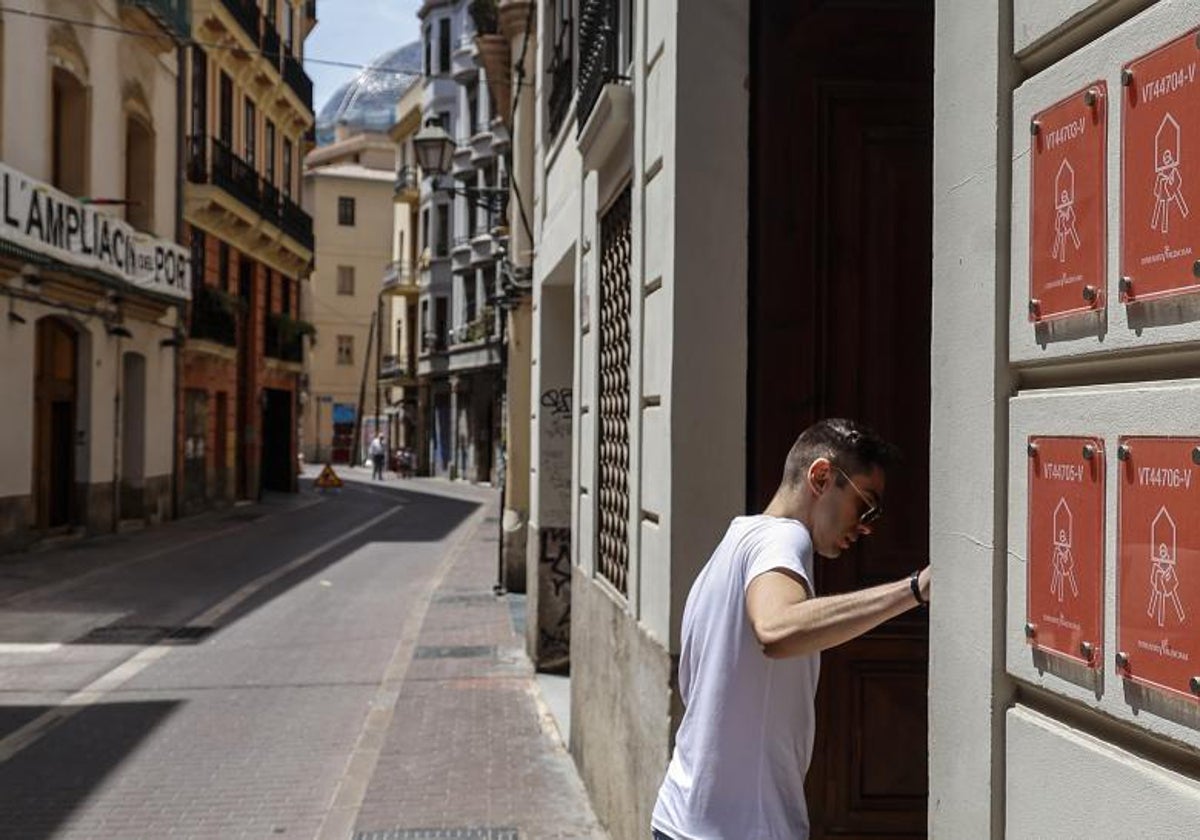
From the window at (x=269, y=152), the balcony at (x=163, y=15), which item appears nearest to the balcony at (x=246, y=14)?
the balcony at (x=163, y=15)

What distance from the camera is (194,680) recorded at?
10.5 meters

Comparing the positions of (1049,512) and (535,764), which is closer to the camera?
(1049,512)

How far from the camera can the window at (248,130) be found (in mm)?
33250

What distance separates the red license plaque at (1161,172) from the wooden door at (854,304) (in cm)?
289

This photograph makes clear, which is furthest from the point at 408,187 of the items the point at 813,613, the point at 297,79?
the point at 813,613

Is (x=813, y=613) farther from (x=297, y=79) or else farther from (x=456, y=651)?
(x=297, y=79)

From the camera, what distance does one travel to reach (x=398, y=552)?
21.1 meters

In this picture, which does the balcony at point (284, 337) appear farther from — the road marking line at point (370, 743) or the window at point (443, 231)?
the road marking line at point (370, 743)

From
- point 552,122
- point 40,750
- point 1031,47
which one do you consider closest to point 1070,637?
point 1031,47

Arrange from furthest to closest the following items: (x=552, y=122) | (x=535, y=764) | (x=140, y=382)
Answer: (x=140, y=382) → (x=552, y=122) → (x=535, y=764)

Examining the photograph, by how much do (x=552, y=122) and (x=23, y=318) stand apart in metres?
12.3

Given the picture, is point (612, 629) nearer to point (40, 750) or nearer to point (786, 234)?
point (786, 234)

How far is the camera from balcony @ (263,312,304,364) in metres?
37.1

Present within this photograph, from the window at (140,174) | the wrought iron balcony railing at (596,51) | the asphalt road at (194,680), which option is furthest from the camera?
the window at (140,174)
